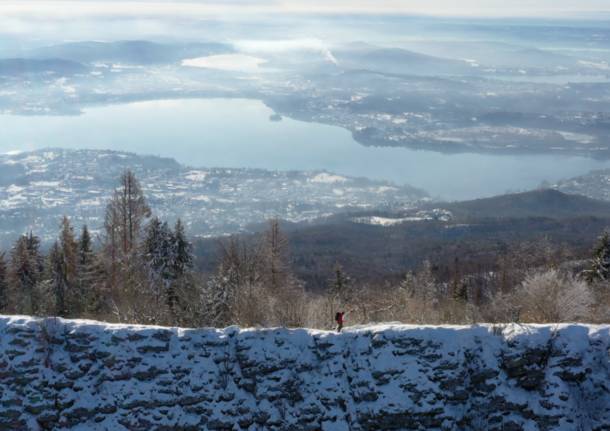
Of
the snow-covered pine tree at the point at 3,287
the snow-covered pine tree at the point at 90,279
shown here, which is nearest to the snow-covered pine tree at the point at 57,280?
the snow-covered pine tree at the point at 90,279

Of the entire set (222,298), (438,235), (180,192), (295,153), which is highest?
(222,298)

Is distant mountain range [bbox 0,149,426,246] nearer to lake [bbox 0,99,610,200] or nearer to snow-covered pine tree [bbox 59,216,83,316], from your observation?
lake [bbox 0,99,610,200]

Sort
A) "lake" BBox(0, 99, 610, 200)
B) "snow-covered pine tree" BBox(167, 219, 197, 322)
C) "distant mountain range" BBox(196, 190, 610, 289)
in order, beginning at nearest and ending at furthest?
1. "snow-covered pine tree" BBox(167, 219, 197, 322)
2. "distant mountain range" BBox(196, 190, 610, 289)
3. "lake" BBox(0, 99, 610, 200)

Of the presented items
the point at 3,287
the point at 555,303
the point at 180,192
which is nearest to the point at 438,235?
the point at 555,303

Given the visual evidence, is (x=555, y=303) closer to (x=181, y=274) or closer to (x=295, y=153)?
(x=181, y=274)

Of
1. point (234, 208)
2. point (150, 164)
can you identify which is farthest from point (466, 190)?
point (150, 164)

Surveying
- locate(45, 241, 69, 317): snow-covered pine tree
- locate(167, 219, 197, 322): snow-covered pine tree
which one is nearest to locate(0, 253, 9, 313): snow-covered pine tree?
locate(45, 241, 69, 317): snow-covered pine tree

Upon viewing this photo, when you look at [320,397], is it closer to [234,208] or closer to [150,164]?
[234,208]
